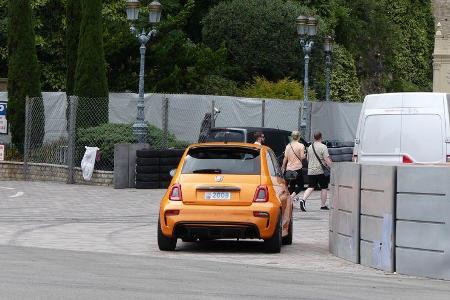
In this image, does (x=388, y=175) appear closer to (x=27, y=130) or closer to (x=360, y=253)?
(x=360, y=253)

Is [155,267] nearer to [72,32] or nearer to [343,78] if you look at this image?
[72,32]

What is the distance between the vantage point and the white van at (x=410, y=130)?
21.3 meters

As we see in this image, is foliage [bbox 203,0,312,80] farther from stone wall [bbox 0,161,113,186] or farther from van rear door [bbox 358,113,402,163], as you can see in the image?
van rear door [bbox 358,113,402,163]

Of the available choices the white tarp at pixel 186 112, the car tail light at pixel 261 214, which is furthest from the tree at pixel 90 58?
the car tail light at pixel 261 214

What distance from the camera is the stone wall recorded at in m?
35.0

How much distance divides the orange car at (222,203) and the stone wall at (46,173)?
16.8m

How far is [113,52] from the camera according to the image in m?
49.1

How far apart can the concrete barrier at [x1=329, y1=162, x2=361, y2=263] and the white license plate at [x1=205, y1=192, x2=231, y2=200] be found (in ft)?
4.72

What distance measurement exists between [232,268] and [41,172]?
71.7 ft

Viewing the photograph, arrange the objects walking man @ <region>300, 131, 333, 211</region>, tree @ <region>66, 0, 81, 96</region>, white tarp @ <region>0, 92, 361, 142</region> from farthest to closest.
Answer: tree @ <region>66, 0, 81, 96</region>
white tarp @ <region>0, 92, 361, 142</region>
walking man @ <region>300, 131, 333, 211</region>

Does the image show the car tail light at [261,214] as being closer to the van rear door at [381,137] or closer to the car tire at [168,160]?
the van rear door at [381,137]

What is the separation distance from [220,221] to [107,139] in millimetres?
18023

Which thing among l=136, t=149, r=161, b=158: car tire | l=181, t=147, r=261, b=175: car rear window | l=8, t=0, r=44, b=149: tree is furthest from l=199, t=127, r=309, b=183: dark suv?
l=181, t=147, r=261, b=175: car rear window

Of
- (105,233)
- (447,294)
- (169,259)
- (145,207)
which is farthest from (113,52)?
(447,294)
